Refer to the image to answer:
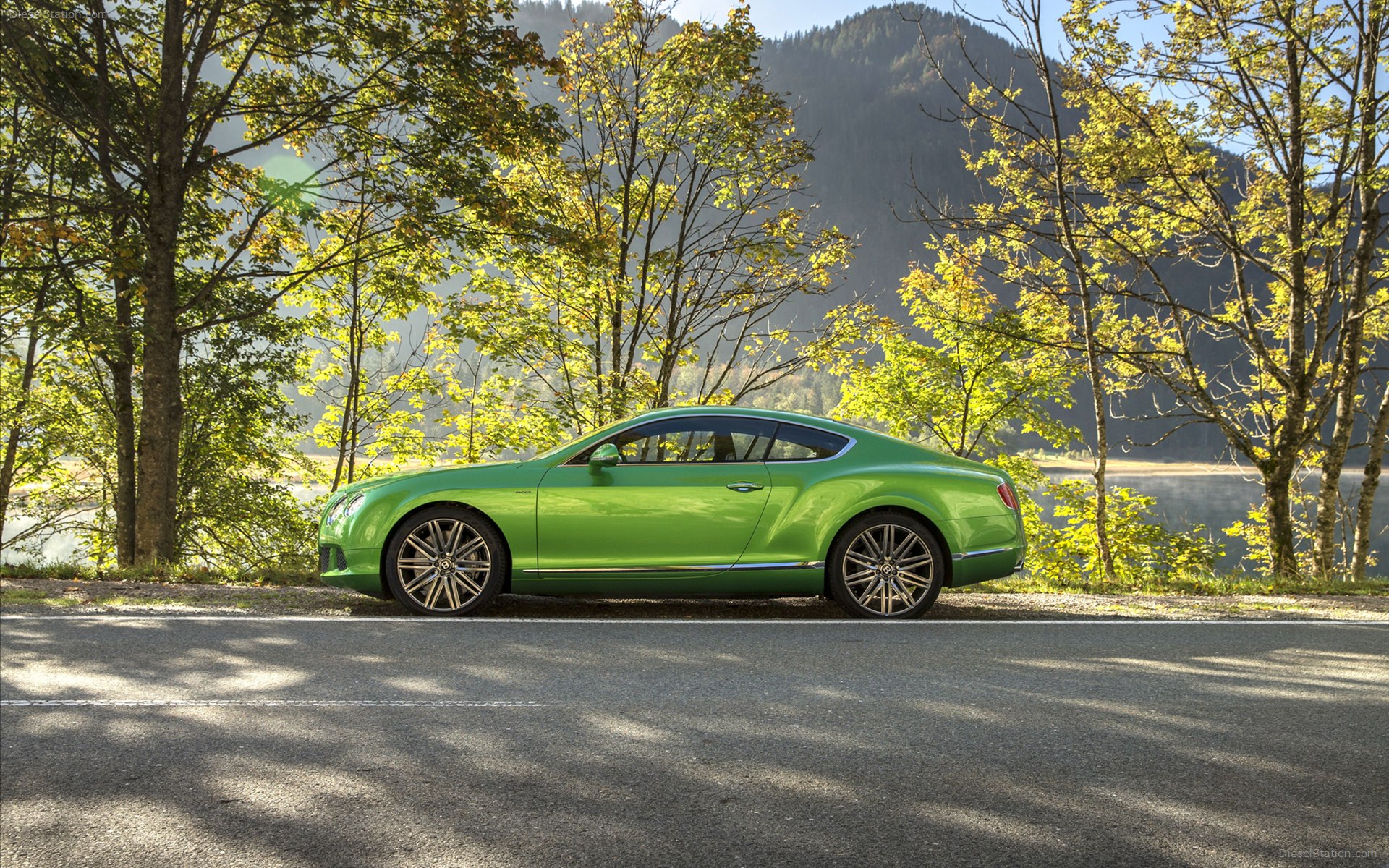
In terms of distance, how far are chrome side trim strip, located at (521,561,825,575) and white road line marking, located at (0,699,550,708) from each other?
2.39 m

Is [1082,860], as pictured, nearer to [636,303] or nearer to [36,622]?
[36,622]

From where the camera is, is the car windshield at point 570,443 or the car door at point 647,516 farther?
the car windshield at point 570,443

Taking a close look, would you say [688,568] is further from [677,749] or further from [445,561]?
[677,749]

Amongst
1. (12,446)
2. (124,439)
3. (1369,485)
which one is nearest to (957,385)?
(1369,485)

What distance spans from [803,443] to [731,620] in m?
1.45

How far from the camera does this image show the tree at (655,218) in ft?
60.5

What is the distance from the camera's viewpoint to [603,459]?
24.0ft

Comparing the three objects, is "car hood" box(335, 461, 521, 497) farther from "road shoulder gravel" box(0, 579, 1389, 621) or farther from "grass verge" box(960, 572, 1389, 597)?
"grass verge" box(960, 572, 1389, 597)

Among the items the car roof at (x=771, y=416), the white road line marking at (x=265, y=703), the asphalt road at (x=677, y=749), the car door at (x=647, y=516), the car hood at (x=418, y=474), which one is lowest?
the asphalt road at (x=677, y=749)

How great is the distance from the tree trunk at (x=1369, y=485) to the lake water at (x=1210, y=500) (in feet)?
141

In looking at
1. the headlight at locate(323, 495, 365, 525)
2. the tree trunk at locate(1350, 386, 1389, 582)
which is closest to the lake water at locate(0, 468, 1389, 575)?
the headlight at locate(323, 495, 365, 525)

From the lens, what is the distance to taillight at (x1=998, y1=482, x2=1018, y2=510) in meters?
7.57

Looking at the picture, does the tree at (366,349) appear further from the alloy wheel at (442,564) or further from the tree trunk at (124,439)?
the alloy wheel at (442,564)

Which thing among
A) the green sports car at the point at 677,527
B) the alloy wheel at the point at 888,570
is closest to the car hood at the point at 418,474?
the green sports car at the point at 677,527
